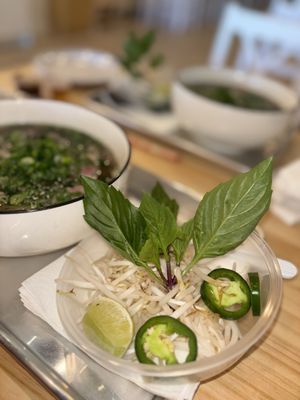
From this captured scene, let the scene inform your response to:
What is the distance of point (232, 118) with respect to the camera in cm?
126

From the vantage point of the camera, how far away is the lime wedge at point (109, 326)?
0.65 metres

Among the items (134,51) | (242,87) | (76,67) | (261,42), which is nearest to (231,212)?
(242,87)

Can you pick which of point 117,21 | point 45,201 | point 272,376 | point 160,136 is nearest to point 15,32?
point 117,21

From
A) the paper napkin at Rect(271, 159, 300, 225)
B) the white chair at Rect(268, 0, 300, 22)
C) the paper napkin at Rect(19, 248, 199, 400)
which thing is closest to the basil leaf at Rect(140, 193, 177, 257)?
the paper napkin at Rect(19, 248, 199, 400)

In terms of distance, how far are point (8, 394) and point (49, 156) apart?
22.4 inches

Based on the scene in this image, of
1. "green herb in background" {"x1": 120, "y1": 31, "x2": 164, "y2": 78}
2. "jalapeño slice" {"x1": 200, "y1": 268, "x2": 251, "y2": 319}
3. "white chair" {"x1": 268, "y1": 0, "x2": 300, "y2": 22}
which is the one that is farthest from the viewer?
"white chair" {"x1": 268, "y1": 0, "x2": 300, "y2": 22}

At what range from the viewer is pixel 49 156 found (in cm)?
104

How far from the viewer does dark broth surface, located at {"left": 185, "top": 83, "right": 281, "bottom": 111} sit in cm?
142

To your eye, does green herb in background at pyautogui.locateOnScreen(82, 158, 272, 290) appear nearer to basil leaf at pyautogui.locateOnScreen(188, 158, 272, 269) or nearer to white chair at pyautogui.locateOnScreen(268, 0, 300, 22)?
basil leaf at pyautogui.locateOnScreen(188, 158, 272, 269)

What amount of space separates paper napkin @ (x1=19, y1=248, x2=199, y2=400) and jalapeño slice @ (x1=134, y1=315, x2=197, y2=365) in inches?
1.7

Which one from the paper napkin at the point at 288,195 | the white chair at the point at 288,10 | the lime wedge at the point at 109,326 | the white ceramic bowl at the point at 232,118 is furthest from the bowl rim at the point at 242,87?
the white chair at the point at 288,10

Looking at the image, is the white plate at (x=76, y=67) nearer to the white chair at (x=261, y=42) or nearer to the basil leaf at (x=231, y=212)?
the white chair at (x=261, y=42)

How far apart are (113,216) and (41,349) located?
0.84ft

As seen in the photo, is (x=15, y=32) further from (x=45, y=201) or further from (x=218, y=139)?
(x=45, y=201)
